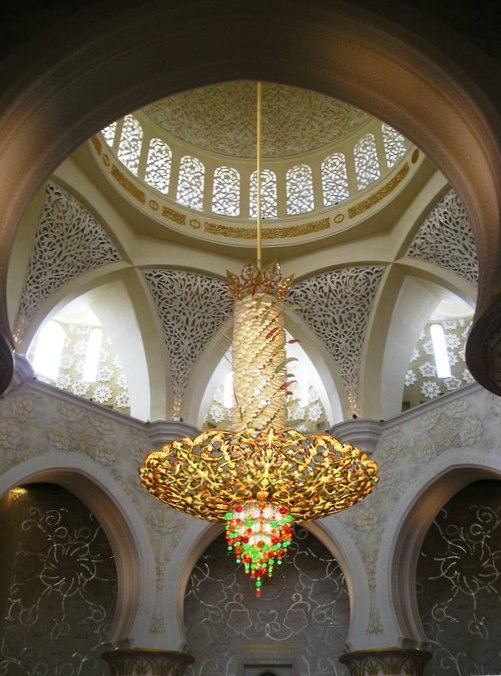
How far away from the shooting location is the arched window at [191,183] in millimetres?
9797

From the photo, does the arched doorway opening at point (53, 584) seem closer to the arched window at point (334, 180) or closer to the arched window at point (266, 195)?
the arched window at point (266, 195)

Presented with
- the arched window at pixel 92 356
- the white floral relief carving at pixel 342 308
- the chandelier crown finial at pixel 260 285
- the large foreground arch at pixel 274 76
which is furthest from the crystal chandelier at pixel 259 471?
the arched window at pixel 92 356

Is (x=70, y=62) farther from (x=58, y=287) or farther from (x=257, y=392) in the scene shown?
(x=58, y=287)

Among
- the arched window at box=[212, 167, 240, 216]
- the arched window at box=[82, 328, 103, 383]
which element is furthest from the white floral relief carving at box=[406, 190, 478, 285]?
the arched window at box=[82, 328, 103, 383]

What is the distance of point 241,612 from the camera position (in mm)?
9289

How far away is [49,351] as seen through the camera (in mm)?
10859

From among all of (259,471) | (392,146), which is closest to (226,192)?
(392,146)

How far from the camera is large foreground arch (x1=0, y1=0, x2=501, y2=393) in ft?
12.2

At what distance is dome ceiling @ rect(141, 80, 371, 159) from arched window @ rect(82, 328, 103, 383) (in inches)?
142

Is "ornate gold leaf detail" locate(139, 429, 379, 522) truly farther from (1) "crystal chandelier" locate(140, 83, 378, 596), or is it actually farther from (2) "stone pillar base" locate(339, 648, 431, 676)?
(2) "stone pillar base" locate(339, 648, 431, 676)

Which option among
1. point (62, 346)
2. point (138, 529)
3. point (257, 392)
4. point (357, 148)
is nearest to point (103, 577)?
point (138, 529)

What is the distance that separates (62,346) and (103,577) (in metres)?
3.82

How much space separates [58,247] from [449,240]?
4.84m

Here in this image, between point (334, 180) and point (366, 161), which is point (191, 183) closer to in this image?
point (334, 180)
